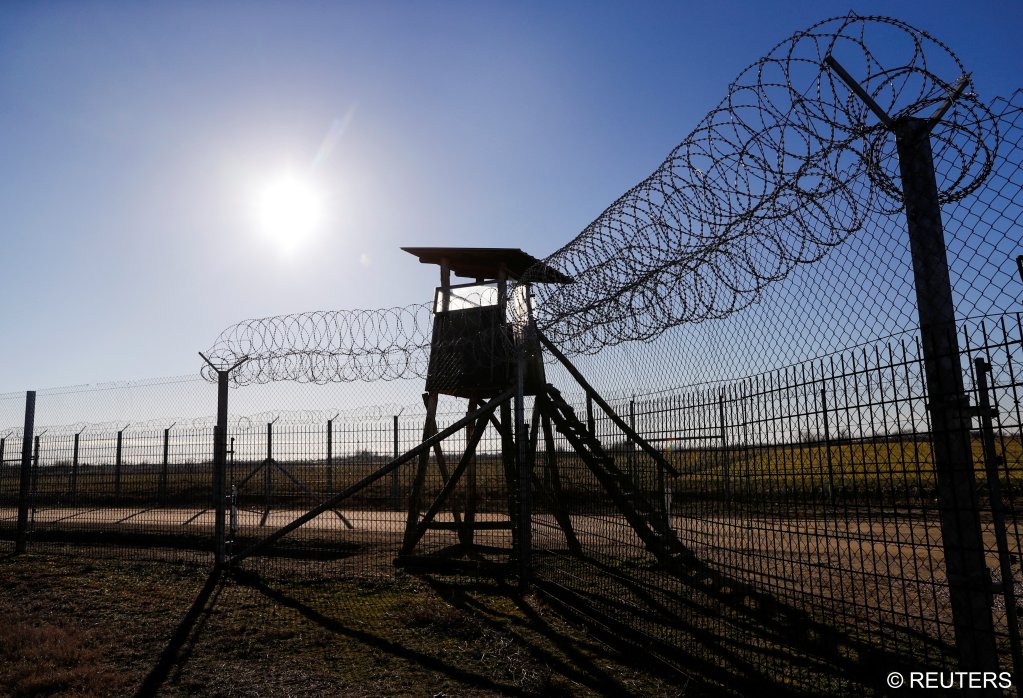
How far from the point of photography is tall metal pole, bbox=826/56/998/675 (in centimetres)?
320

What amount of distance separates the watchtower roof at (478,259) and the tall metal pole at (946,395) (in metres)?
7.26

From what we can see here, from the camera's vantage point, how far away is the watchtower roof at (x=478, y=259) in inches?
428

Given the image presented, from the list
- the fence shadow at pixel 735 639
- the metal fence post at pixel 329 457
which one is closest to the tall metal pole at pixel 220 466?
the metal fence post at pixel 329 457

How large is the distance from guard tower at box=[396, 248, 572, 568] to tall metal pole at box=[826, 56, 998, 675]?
4965mm

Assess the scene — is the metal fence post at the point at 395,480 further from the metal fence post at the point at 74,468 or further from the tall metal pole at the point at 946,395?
the tall metal pole at the point at 946,395

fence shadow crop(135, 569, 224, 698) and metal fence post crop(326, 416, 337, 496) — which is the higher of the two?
metal fence post crop(326, 416, 337, 496)

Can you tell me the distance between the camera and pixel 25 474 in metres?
11.9

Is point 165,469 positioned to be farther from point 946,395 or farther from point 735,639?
Result: point 946,395

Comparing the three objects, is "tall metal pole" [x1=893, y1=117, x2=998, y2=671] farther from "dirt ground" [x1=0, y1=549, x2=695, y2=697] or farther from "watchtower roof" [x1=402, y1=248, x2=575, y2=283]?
"watchtower roof" [x1=402, y1=248, x2=575, y2=283]

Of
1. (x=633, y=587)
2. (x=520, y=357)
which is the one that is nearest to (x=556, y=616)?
(x=633, y=587)

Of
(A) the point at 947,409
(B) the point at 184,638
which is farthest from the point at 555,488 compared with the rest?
(A) the point at 947,409

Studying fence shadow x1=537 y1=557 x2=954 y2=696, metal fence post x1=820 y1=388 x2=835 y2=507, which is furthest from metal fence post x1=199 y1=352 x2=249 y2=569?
metal fence post x1=820 y1=388 x2=835 y2=507

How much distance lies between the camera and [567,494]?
8.62 metres

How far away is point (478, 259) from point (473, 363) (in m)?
1.93
